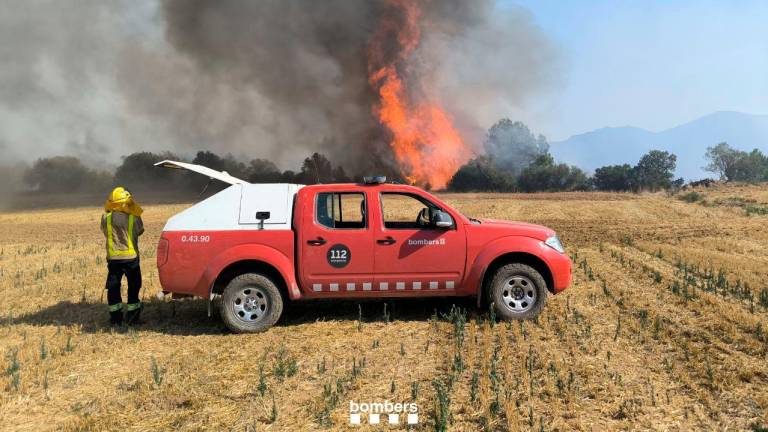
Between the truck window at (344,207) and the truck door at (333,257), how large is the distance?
0.05 m

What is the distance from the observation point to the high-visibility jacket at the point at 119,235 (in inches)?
296

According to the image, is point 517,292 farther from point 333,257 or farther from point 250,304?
point 250,304

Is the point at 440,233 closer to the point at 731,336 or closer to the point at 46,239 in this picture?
the point at 731,336

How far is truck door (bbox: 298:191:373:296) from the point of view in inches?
277

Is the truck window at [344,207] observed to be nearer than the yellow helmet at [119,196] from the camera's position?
Yes

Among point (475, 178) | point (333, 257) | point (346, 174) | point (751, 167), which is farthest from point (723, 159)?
point (333, 257)

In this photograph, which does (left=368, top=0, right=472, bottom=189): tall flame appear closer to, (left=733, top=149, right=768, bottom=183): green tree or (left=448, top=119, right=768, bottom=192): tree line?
(left=448, top=119, right=768, bottom=192): tree line

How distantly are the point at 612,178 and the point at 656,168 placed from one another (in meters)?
10.0

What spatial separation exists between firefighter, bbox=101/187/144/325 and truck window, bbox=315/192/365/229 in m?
2.86

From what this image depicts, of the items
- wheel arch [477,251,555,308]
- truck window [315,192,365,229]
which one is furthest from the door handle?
wheel arch [477,251,555,308]

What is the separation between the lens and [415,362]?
5.91 meters

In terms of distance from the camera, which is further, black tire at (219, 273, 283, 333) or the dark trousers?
the dark trousers

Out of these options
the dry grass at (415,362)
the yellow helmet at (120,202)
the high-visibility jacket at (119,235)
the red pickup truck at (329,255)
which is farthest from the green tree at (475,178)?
the high-visibility jacket at (119,235)

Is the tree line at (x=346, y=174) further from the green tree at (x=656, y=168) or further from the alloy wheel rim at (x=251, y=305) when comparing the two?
the alloy wheel rim at (x=251, y=305)
